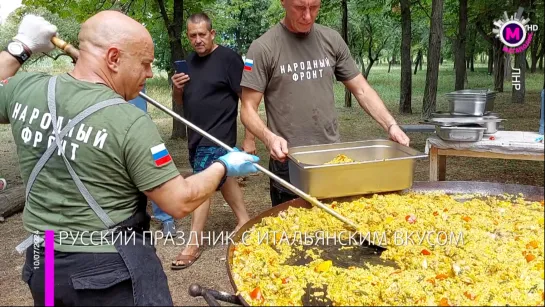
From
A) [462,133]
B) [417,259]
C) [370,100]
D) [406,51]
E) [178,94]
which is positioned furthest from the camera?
[406,51]

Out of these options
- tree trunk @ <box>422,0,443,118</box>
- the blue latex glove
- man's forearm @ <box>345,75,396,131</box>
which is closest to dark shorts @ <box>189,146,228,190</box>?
man's forearm @ <box>345,75,396,131</box>

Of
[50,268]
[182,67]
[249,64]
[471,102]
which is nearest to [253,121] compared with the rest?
[249,64]

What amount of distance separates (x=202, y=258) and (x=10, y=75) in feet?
8.76

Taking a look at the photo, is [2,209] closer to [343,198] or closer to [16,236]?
[16,236]

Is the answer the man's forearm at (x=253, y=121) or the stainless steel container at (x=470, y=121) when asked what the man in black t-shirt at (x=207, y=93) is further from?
the stainless steel container at (x=470, y=121)

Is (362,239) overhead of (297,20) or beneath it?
beneath

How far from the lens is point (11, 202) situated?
563cm

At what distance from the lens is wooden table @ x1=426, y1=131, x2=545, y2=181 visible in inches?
128

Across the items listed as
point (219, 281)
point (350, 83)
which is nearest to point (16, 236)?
point (219, 281)

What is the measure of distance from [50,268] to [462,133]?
2.97 metres

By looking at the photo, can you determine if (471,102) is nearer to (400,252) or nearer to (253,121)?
(253,121)

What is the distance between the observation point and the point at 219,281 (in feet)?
12.7

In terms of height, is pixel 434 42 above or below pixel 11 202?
above

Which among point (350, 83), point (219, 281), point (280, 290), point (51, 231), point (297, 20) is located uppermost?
point (297, 20)
